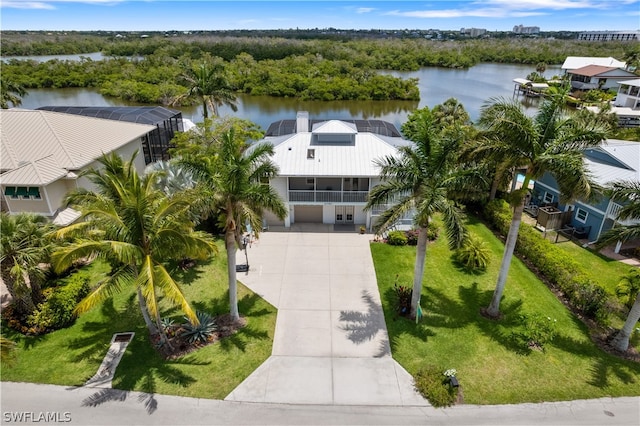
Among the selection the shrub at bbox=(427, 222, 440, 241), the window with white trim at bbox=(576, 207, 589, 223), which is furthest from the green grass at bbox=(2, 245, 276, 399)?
the window with white trim at bbox=(576, 207, 589, 223)

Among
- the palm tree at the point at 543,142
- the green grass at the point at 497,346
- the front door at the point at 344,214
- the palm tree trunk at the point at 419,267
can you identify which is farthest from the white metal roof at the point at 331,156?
the palm tree at the point at 543,142

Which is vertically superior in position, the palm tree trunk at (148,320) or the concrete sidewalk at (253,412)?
the palm tree trunk at (148,320)

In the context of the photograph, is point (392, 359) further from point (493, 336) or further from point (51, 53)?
point (51, 53)

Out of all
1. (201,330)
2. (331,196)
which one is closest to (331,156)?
(331,196)

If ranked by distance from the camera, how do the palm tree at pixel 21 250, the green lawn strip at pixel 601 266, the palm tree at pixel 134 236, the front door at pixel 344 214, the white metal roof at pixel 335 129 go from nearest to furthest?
the palm tree at pixel 134 236, the palm tree at pixel 21 250, the green lawn strip at pixel 601 266, the front door at pixel 344 214, the white metal roof at pixel 335 129

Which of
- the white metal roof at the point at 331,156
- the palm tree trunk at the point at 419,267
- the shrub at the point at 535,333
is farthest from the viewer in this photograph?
the white metal roof at the point at 331,156

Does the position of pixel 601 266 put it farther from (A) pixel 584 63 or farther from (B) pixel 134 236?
(A) pixel 584 63

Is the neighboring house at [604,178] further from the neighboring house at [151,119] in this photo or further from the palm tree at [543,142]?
the neighboring house at [151,119]

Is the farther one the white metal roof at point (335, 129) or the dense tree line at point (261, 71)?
the dense tree line at point (261, 71)

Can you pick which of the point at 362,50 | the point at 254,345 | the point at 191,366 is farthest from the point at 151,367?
the point at 362,50
